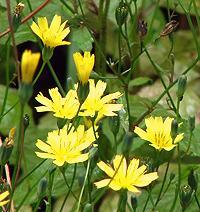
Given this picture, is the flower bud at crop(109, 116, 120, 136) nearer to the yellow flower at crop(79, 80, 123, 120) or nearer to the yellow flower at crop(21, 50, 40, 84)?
the yellow flower at crop(79, 80, 123, 120)

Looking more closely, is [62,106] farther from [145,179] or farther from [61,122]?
[145,179]

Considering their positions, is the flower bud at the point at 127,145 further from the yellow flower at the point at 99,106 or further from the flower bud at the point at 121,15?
the flower bud at the point at 121,15

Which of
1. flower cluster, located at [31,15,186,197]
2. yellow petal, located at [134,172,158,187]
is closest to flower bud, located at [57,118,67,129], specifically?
flower cluster, located at [31,15,186,197]

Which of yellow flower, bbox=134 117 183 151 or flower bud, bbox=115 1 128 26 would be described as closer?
yellow flower, bbox=134 117 183 151

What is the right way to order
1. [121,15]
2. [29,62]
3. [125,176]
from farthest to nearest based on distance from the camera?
[121,15] < [125,176] < [29,62]

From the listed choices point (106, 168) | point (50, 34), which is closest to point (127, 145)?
point (106, 168)

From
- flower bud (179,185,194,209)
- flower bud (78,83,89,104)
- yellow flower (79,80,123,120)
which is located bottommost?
flower bud (179,185,194,209)

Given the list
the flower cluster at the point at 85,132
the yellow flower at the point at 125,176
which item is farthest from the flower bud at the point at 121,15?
the yellow flower at the point at 125,176
